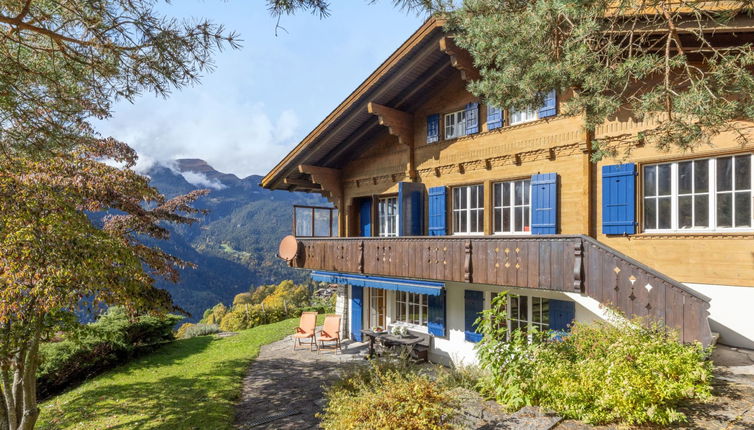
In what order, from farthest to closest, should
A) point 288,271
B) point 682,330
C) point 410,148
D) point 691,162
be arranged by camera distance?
point 288,271 → point 410,148 → point 691,162 → point 682,330

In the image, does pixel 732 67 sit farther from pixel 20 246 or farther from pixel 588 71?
pixel 20 246

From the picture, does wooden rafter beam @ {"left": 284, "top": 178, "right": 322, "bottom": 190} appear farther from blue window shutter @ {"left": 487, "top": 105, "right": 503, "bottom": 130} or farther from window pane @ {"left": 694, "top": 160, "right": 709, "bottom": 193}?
window pane @ {"left": 694, "top": 160, "right": 709, "bottom": 193}

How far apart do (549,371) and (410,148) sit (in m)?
8.64

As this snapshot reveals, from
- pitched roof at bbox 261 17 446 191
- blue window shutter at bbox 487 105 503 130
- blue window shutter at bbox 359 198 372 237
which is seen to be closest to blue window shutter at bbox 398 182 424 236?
blue window shutter at bbox 359 198 372 237

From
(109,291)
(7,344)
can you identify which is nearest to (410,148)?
(109,291)

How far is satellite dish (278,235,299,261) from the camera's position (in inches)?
533

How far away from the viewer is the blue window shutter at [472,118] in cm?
1124

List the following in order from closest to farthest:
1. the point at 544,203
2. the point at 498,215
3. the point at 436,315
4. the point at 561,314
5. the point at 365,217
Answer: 1. the point at 561,314
2. the point at 544,203
3. the point at 498,215
4. the point at 436,315
5. the point at 365,217

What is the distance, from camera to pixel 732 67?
16.8 feet

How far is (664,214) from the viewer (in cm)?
809

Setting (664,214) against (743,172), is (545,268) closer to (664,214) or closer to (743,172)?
(664,214)

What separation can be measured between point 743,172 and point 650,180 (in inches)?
57.3

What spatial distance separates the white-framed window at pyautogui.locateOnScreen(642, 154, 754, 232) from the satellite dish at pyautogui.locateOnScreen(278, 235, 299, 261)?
10152 millimetres

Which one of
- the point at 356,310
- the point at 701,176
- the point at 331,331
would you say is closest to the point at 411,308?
the point at 356,310
